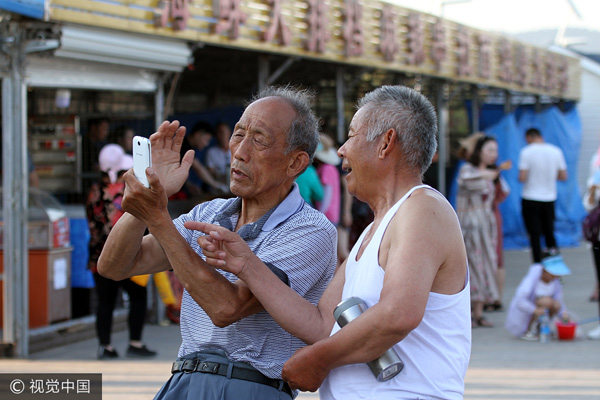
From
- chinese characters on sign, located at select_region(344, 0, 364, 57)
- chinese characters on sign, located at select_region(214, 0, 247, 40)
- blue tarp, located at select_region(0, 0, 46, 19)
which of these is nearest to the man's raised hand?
blue tarp, located at select_region(0, 0, 46, 19)

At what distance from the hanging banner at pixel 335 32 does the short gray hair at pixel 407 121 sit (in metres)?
4.57

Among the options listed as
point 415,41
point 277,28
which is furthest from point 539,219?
point 277,28

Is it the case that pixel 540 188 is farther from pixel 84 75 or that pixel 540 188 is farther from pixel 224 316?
pixel 224 316

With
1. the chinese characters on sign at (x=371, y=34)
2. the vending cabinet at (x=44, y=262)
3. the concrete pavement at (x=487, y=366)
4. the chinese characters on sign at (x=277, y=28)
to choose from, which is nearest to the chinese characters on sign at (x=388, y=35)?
the chinese characters on sign at (x=371, y=34)

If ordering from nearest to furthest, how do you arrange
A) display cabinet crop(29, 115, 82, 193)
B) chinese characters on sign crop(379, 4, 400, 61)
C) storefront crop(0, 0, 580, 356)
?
storefront crop(0, 0, 580, 356), display cabinet crop(29, 115, 82, 193), chinese characters on sign crop(379, 4, 400, 61)

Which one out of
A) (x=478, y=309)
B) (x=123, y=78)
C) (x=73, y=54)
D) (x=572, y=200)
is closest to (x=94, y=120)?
(x=123, y=78)

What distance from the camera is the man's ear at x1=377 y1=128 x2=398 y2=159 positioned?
2031 mm

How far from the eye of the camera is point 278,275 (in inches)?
85.6

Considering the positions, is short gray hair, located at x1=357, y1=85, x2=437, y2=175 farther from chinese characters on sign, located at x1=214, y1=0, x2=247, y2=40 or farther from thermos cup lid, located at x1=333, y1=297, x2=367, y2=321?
chinese characters on sign, located at x1=214, y1=0, x2=247, y2=40

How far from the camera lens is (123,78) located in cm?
729

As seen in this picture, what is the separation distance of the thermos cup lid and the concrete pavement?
12.1 feet

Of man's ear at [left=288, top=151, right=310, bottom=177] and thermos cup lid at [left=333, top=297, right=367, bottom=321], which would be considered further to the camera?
man's ear at [left=288, top=151, right=310, bottom=177]

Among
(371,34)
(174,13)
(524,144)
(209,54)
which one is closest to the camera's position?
(174,13)

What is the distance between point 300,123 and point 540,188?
333 inches
